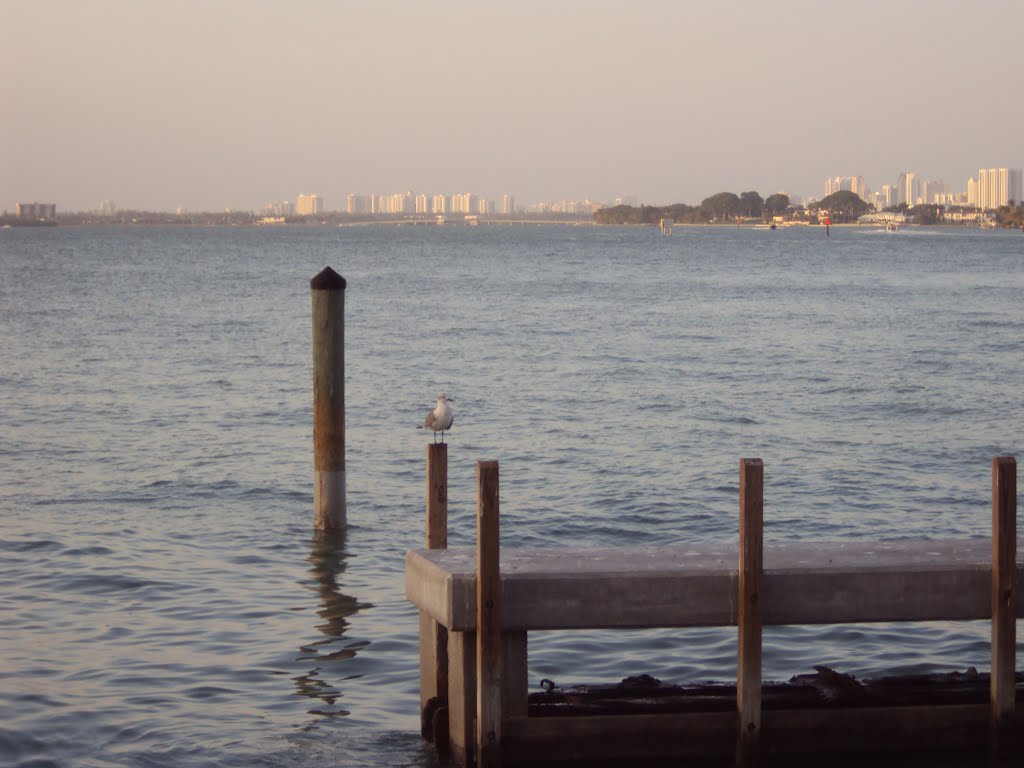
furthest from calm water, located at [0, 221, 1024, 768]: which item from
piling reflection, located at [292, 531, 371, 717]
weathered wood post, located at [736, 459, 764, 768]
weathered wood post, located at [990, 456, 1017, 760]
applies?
weathered wood post, located at [990, 456, 1017, 760]

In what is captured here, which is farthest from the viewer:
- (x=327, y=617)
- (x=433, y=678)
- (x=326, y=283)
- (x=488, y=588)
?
(x=326, y=283)

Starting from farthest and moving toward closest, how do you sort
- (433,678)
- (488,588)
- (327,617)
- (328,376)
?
(328,376), (327,617), (433,678), (488,588)

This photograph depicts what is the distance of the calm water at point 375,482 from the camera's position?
11.3 metres

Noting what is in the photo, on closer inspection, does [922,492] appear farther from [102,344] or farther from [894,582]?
A: [102,344]

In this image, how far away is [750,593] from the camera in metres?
8.59

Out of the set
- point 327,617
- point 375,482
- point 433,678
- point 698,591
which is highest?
point 698,591

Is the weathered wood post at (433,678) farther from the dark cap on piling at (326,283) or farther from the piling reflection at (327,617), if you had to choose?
the dark cap on piling at (326,283)

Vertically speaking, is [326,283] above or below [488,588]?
above

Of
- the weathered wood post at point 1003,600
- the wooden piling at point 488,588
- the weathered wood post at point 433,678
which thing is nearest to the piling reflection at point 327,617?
the weathered wood post at point 433,678

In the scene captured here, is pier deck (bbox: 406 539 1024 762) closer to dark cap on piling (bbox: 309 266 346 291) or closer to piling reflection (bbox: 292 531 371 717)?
piling reflection (bbox: 292 531 371 717)

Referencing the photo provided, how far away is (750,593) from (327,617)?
18.9 ft

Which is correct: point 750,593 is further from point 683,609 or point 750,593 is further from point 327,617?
point 327,617


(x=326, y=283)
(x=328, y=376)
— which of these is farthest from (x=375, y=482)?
(x=326, y=283)

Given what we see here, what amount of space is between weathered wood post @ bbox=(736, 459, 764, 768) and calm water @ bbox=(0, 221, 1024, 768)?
2.11 meters
